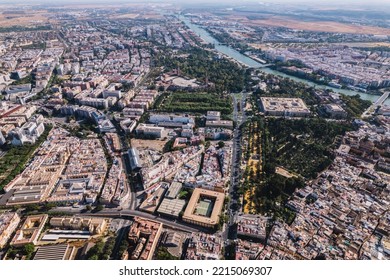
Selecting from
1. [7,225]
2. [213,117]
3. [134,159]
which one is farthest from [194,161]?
[7,225]

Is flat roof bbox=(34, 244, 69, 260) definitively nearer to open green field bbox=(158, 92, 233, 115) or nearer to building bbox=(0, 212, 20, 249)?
building bbox=(0, 212, 20, 249)

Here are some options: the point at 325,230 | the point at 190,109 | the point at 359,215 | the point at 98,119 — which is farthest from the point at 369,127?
the point at 98,119

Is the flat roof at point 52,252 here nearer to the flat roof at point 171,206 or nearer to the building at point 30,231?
the building at point 30,231

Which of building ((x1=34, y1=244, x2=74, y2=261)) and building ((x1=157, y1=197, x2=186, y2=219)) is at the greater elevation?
building ((x1=34, y1=244, x2=74, y2=261))

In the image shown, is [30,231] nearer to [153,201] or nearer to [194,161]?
[153,201]

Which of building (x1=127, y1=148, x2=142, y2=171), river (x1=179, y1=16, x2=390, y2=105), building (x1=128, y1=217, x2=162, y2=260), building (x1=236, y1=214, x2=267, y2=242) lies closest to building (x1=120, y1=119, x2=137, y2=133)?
building (x1=127, y1=148, x2=142, y2=171)
